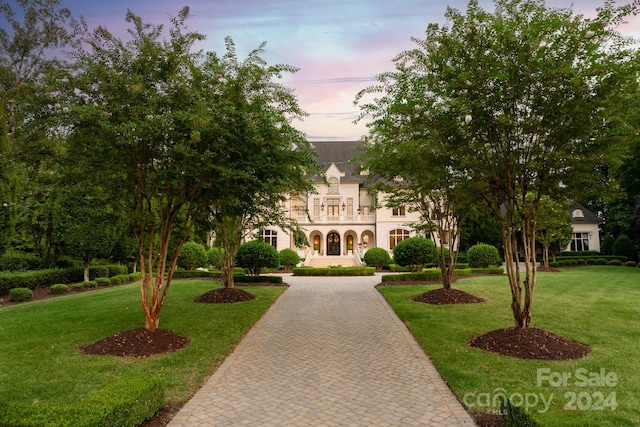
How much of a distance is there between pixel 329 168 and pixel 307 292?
87.5ft

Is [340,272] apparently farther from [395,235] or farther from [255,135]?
[255,135]

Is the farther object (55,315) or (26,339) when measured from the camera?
(55,315)

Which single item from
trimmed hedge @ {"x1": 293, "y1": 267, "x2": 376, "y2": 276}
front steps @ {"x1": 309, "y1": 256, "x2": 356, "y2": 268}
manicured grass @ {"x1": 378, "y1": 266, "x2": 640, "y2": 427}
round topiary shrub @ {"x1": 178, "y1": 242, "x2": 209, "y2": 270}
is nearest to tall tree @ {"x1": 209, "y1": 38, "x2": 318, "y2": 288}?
manicured grass @ {"x1": 378, "y1": 266, "x2": 640, "y2": 427}

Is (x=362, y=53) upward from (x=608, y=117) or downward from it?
upward

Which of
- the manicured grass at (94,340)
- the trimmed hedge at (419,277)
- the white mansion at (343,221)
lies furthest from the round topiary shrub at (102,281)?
the white mansion at (343,221)

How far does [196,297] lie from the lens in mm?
15602

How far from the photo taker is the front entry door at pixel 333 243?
145ft

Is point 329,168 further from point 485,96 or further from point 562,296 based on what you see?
point 485,96

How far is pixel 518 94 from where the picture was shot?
7.54m

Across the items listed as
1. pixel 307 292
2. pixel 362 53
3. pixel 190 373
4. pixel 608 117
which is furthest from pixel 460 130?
pixel 307 292

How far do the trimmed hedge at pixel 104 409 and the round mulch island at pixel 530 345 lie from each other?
238 inches

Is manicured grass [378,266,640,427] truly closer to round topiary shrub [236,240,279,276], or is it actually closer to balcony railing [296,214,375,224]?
round topiary shrub [236,240,279,276]

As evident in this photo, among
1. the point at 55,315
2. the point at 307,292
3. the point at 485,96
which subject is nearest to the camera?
the point at 485,96

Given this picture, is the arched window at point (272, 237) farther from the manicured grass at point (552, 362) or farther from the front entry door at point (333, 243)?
the manicured grass at point (552, 362)
